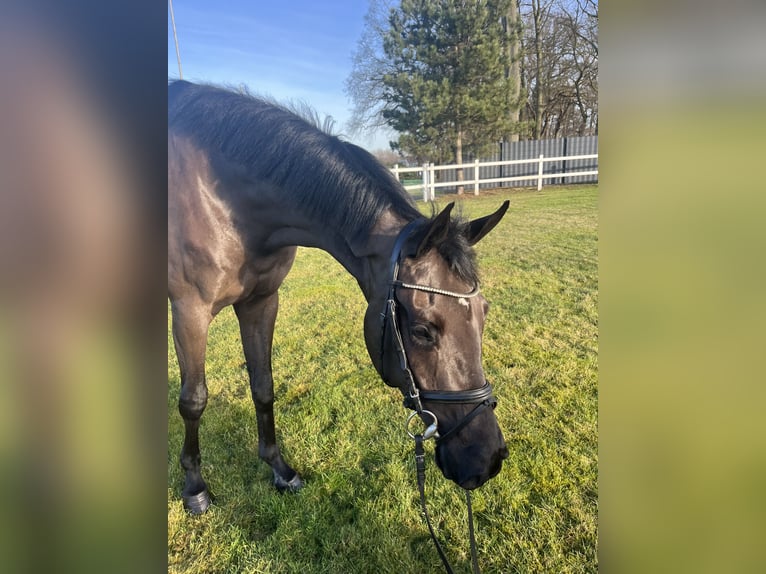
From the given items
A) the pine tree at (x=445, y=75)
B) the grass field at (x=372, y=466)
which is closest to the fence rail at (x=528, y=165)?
the pine tree at (x=445, y=75)

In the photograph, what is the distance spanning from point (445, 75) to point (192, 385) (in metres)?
3.31

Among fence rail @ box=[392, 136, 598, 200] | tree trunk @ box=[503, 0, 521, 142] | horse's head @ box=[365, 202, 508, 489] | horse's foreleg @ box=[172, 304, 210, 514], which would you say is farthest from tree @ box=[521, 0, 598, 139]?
fence rail @ box=[392, 136, 598, 200]

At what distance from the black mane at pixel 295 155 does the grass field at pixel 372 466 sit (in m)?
0.92

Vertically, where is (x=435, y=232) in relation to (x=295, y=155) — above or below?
below

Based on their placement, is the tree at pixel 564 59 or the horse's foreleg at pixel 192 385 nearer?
the tree at pixel 564 59

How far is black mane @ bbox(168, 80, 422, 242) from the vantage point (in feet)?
6.22

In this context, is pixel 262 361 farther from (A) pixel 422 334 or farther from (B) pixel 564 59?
(B) pixel 564 59

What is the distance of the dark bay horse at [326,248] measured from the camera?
5.37 ft

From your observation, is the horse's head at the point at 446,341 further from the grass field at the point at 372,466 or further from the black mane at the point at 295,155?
the grass field at the point at 372,466

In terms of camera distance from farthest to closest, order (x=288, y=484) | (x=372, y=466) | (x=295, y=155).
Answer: (x=372, y=466)
(x=288, y=484)
(x=295, y=155)

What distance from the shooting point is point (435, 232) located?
162 centimetres

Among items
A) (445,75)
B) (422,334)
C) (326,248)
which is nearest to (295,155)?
(326,248)

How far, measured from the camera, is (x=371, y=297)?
75.2 inches

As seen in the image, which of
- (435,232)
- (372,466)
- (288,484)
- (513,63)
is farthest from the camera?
(513,63)
